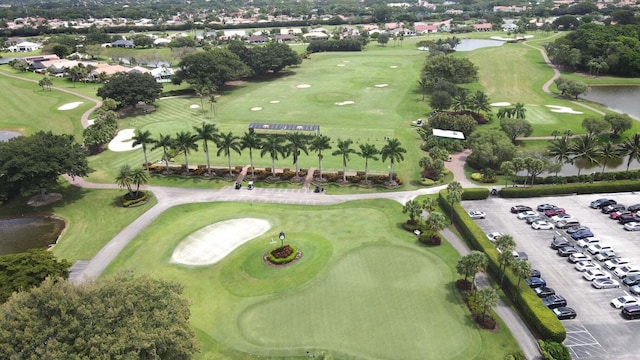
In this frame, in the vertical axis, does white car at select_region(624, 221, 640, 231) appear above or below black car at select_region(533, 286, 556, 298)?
above

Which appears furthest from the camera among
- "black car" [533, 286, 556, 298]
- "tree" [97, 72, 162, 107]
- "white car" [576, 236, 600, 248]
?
"tree" [97, 72, 162, 107]

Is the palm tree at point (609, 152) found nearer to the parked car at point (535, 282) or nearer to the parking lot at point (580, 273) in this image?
the parking lot at point (580, 273)

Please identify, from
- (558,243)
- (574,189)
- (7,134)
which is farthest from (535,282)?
(7,134)

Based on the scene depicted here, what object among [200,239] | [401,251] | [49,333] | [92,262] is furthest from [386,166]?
[49,333]

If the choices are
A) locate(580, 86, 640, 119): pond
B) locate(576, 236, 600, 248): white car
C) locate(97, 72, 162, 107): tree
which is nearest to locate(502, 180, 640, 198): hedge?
locate(576, 236, 600, 248): white car

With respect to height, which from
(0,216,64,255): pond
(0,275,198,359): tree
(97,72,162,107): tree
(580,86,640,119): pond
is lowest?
(0,216,64,255): pond

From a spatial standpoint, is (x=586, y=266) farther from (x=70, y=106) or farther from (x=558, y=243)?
(x=70, y=106)

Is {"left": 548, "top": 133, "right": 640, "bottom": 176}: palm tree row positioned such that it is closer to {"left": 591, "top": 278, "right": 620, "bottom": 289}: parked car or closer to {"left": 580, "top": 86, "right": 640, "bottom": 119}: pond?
{"left": 591, "top": 278, "right": 620, "bottom": 289}: parked car
